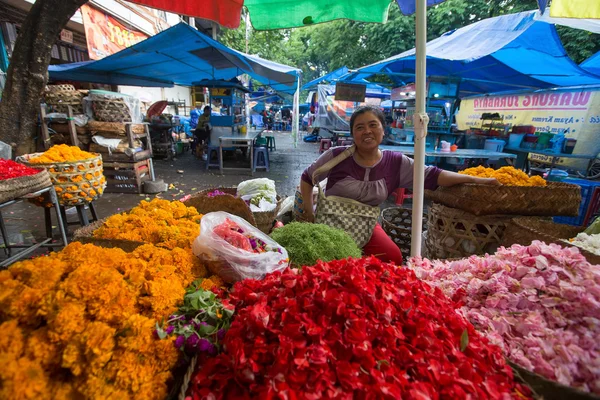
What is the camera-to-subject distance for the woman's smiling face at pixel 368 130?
2.52 meters

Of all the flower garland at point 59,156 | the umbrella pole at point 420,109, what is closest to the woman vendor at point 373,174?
the umbrella pole at point 420,109

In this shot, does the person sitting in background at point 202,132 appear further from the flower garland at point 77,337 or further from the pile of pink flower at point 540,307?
the pile of pink flower at point 540,307

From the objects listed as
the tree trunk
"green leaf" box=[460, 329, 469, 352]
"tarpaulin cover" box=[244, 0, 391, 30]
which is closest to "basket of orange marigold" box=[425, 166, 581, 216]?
"green leaf" box=[460, 329, 469, 352]

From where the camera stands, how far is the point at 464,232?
2.56 m

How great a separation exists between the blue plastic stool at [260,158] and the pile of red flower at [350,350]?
8024 mm

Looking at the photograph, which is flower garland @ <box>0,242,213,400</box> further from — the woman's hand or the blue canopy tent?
the blue canopy tent

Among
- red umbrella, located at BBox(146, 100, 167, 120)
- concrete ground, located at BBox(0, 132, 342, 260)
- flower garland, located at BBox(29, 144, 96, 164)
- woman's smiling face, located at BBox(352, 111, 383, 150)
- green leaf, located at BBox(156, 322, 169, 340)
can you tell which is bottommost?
concrete ground, located at BBox(0, 132, 342, 260)

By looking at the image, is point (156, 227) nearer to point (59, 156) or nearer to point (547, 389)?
point (547, 389)

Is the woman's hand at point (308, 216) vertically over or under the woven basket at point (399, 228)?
over

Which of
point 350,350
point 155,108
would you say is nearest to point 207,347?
point 350,350

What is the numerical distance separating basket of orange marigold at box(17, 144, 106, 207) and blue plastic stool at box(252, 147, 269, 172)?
18.2 ft

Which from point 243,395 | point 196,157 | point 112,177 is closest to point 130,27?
point 196,157

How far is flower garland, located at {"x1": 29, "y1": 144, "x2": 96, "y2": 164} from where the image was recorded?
3.21 metres

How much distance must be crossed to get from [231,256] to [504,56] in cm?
924
